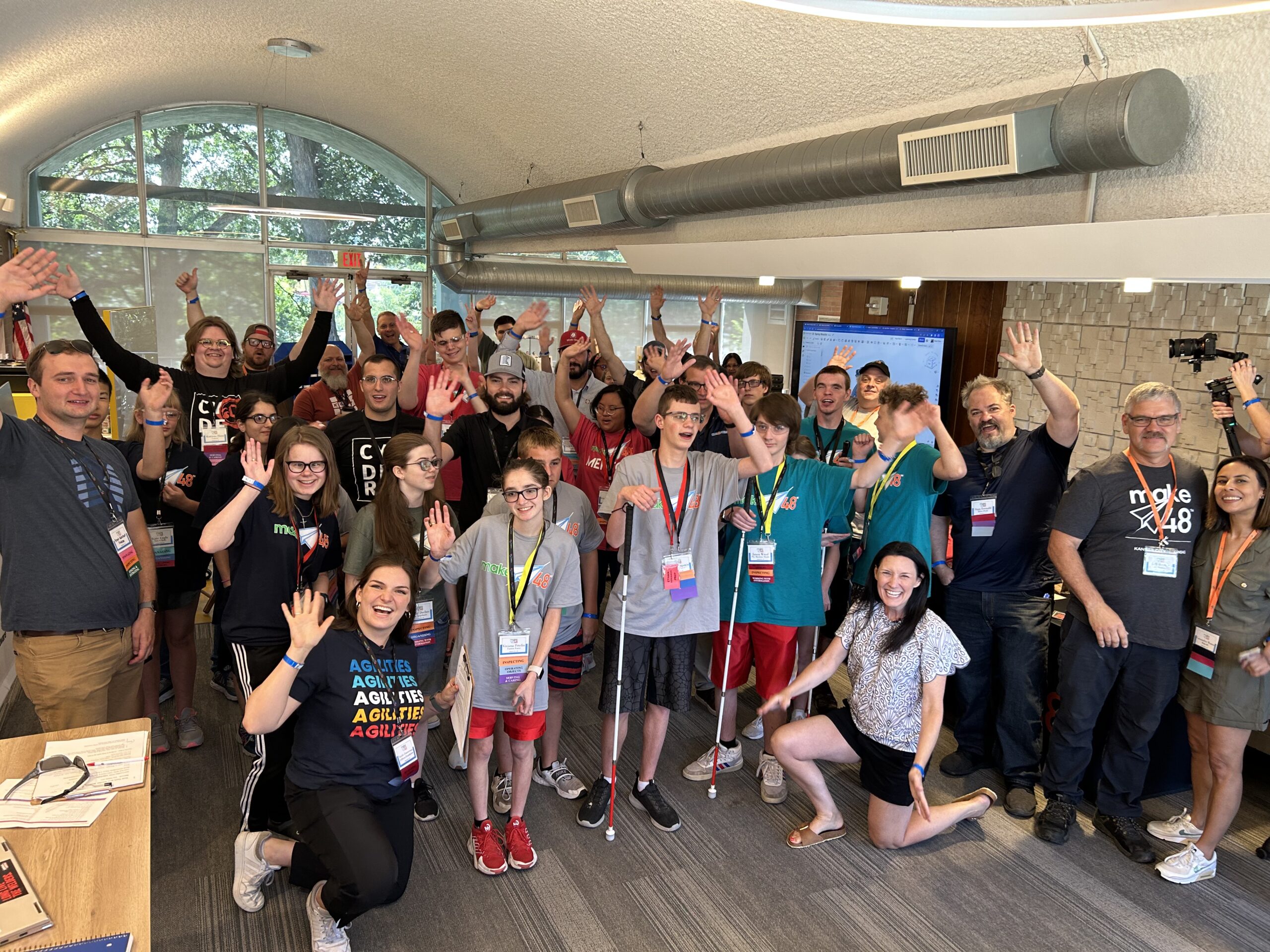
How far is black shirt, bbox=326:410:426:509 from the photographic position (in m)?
3.81

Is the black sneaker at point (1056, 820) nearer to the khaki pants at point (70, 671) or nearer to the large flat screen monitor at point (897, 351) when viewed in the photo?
the khaki pants at point (70, 671)

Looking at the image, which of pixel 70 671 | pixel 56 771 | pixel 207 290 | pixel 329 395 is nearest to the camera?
pixel 56 771

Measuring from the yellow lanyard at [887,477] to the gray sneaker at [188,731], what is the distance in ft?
10.7

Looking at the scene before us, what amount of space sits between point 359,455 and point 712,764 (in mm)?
2149

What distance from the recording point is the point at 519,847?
3131 millimetres

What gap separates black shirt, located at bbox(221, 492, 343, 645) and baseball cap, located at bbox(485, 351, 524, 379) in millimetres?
1379

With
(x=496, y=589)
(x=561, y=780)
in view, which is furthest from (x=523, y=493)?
(x=561, y=780)

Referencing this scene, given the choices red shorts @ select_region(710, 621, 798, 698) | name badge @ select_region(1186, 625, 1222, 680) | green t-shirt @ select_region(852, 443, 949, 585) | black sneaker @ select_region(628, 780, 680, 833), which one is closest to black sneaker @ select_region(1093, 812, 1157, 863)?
name badge @ select_region(1186, 625, 1222, 680)

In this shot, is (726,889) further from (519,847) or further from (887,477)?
(887,477)

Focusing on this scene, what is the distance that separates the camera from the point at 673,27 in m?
4.93

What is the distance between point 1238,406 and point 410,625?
515cm

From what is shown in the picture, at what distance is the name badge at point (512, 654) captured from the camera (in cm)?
301

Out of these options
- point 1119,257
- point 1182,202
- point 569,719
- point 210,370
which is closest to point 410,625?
point 569,719

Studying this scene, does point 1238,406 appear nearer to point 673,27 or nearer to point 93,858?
point 673,27
